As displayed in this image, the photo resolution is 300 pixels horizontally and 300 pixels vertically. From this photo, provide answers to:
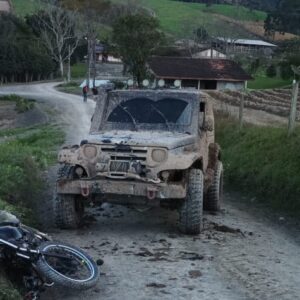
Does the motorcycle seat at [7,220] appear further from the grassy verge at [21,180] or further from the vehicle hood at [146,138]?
the vehicle hood at [146,138]

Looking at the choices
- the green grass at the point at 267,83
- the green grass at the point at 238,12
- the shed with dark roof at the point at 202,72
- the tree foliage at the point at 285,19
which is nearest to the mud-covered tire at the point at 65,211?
the shed with dark roof at the point at 202,72

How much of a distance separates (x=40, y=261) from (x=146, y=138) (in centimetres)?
339

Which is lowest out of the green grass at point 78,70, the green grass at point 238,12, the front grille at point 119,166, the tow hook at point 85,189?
the green grass at point 78,70

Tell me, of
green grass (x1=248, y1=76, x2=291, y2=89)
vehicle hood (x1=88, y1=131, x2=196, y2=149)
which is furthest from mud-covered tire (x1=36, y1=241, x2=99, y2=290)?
green grass (x1=248, y1=76, x2=291, y2=89)

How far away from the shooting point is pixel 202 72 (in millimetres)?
67562

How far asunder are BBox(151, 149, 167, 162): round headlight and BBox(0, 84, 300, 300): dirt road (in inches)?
43.3

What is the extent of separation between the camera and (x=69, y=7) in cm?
10394

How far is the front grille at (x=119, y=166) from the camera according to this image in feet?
29.5

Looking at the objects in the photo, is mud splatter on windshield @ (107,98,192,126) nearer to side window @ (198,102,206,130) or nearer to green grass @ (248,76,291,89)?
side window @ (198,102,206,130)

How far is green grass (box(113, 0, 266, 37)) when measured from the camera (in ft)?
440

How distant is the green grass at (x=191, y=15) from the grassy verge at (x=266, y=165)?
113m

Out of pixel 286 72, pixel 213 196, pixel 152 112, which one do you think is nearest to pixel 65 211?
pixel 152 112

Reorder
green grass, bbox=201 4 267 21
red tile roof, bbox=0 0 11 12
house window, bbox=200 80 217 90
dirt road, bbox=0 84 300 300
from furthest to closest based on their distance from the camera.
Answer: green grass, bbox=201 4 267 21, red tile roof, bbox=0 0 11 12, house window, bbox=200 80 217 90, dirt road, bbox=0 84 300 300

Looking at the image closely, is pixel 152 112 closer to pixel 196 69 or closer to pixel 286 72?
pixel 196 69
